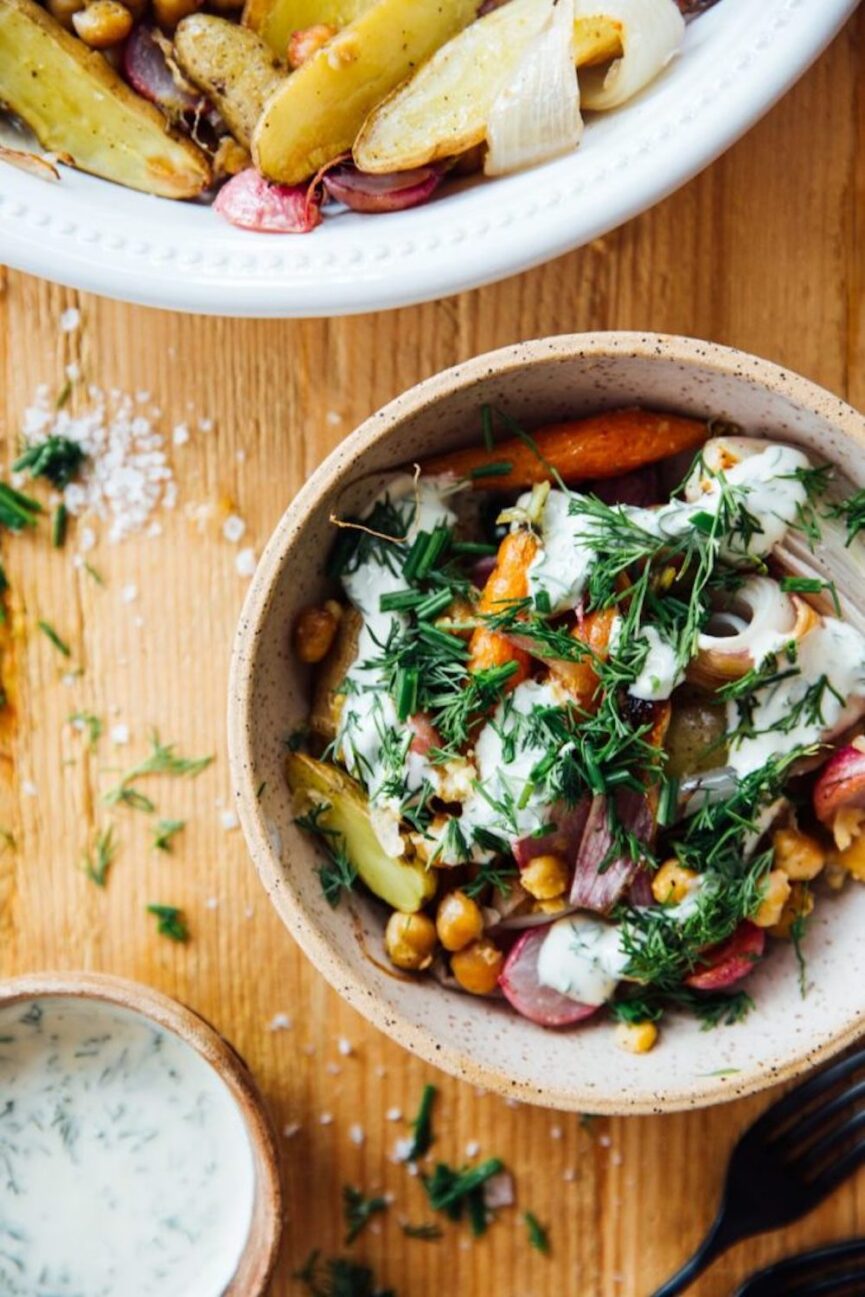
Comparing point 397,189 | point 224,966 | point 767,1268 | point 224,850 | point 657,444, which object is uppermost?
point 397,189

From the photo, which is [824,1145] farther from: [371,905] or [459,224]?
[459,224]

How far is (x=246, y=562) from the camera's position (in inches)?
63.0

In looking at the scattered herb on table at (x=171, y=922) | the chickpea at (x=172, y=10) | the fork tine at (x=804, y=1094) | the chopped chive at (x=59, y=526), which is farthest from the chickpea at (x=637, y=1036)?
the chickpea at (x=172, y=10)

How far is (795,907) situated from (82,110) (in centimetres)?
102

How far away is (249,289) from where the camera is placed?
1346 millimetres

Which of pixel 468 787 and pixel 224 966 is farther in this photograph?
pixel 224 966

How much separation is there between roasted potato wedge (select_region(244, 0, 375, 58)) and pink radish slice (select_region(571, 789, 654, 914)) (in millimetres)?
779

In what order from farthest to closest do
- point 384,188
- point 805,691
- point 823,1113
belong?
point 823,1113 < point 384,188 < point 805,691

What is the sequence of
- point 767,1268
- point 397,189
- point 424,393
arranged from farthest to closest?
1. point 767,1268
2. point 397,189
3. point 424,393

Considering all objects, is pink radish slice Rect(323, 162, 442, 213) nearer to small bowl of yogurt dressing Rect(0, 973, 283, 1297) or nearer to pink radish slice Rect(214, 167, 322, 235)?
pink radish slice Rect(214, 167, 322, 235)

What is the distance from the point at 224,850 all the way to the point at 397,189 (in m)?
0.71

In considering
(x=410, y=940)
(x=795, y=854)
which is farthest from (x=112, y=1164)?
(x=795, y=854)

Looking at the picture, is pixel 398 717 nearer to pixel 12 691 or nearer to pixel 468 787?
pixel 468 787

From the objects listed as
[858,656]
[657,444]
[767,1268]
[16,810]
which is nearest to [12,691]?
[16,810]
